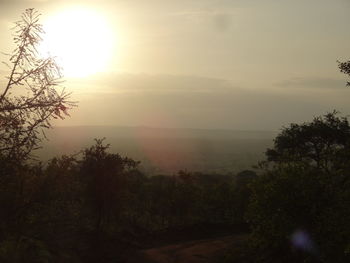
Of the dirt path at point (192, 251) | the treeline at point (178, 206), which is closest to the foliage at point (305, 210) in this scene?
the treeline at point (178, 206)

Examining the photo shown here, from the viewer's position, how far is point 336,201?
67.8 feet

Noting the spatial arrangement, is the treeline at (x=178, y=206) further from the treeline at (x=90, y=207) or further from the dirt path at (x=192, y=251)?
the dirt path at (x=192, y=251)

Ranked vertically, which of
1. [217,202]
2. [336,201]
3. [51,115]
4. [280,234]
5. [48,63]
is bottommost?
[217,202]

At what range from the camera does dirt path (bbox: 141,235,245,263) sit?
34.4m

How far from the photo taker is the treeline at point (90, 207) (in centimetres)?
877

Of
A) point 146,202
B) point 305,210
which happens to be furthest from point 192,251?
point 146,202

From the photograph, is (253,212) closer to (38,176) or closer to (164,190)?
(38,176)

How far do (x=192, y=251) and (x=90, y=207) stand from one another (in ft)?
32.2

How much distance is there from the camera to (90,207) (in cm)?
4031

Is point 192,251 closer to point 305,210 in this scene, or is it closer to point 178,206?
point 305,210

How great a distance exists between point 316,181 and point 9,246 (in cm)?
1378

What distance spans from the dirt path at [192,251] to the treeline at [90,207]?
242cm

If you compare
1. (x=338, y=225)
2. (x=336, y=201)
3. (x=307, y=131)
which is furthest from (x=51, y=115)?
(x=307, y=131)

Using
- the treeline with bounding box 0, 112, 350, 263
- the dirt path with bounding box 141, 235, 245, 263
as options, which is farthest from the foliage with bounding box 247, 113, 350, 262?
the dirt path with bounding box 141, 235, 245, 263
